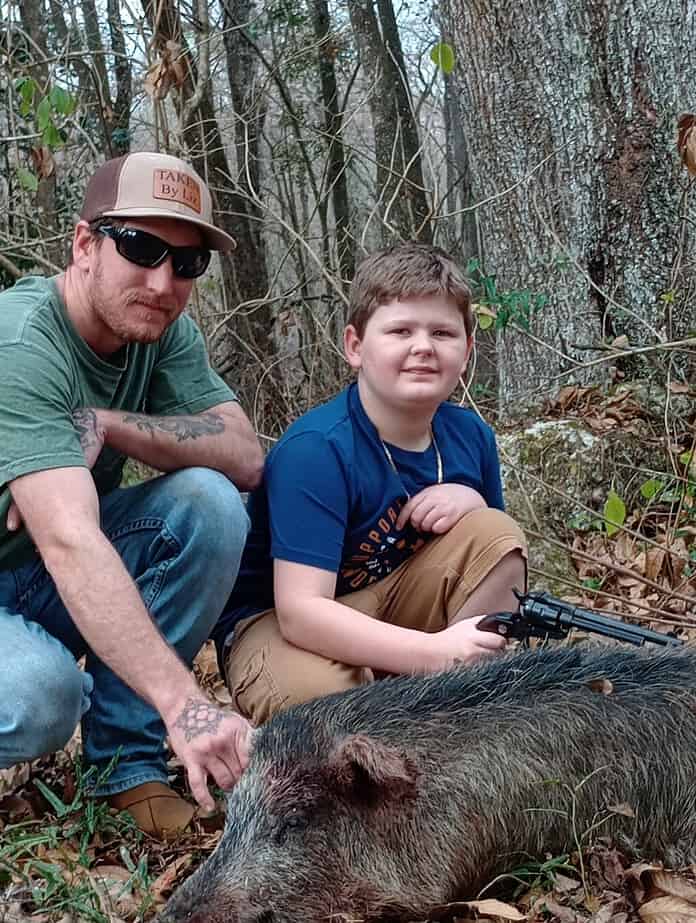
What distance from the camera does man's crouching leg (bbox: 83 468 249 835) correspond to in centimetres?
372

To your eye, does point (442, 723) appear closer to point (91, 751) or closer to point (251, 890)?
point (251, 890)

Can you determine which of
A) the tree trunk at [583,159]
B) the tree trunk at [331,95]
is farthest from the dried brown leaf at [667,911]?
the tree trunk at [331,95]

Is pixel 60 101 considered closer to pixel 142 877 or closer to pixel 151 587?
pixel 151 587

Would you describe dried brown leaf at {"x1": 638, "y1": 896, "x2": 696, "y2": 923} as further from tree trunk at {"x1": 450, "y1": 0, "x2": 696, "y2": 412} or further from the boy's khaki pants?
tree trunk at {"x1": 450, "y1": 0, "x2": 696, "y2": 412}

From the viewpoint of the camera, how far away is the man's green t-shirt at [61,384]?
129 inches

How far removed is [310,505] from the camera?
12.0ft

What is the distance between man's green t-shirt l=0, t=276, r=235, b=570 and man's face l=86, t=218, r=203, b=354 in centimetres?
16

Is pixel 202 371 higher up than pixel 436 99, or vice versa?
pixel 436 99

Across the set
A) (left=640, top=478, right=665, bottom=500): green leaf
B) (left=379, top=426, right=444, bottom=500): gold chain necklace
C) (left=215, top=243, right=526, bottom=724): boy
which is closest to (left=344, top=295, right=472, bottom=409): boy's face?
(left=215, top=243, right=526, bottom=724): boy

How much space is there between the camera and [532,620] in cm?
330

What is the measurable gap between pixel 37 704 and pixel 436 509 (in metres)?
1.49

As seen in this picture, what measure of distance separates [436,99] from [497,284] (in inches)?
250

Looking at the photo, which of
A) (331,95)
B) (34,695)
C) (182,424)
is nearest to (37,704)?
(34,695)

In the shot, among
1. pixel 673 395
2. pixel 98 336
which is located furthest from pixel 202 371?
pixel 673 395
